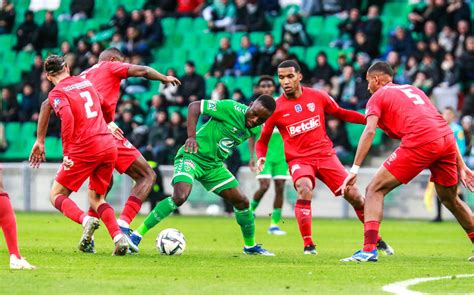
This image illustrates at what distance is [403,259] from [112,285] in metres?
4.66

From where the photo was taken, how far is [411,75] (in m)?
25.2

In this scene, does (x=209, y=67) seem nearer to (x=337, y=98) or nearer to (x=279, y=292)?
(x=337, y=98)

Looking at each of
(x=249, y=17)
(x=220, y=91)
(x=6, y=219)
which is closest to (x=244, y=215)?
(x=6, y=219)

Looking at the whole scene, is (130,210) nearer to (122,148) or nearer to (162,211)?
(162,211)

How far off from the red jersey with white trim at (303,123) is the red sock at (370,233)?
7.24 ft

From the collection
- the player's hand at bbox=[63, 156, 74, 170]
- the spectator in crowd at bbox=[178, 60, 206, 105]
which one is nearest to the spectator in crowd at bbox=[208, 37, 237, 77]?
the spectator in crowd at bbox=[178, 60, 206, 105]

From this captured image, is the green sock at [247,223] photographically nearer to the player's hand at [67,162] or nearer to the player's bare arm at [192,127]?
the player's bare arm at [192,127]

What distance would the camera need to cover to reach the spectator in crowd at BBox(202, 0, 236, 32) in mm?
30125

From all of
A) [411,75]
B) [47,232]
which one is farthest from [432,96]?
[47,232]

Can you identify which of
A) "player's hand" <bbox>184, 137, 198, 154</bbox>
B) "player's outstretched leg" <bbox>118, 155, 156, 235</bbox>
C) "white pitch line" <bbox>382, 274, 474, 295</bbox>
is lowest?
"player's outstretched leg" <bbox>118, 155, 156, 235</bbox>

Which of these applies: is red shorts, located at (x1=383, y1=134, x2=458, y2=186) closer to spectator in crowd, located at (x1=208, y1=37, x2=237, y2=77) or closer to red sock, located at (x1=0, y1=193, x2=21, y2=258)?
red sock, located at (x1=0, y1=193, x2=21, y2=258)

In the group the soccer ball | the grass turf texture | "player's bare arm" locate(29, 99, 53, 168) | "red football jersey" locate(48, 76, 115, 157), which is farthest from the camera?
the soccer ball

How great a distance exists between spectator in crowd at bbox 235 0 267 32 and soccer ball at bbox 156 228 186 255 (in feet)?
53.3

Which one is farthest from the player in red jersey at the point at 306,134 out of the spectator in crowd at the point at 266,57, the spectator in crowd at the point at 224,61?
the spectator in crowd at the point at 224,61
